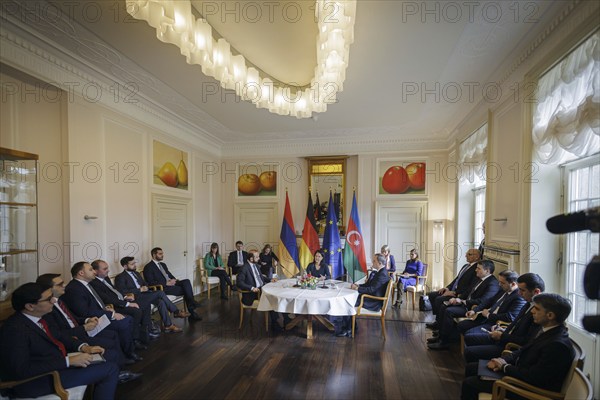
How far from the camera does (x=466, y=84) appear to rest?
405 cm

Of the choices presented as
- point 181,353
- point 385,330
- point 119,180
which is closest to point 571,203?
point 385,330

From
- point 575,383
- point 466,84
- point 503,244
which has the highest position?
point 466,84

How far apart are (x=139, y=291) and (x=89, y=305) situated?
98 centimetres

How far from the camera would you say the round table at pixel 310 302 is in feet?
12.5

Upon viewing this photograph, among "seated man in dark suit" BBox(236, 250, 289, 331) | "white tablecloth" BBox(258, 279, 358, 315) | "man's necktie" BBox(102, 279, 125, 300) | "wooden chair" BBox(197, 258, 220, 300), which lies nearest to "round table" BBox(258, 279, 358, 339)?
"white tablecloth" BBox(258, 279, 358, 315)

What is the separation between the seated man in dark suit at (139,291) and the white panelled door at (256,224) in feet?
10.5

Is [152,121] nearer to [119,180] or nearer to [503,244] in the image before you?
[119,180]

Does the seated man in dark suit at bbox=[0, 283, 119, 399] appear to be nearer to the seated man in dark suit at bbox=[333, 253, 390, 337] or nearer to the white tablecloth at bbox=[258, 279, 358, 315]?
the white tablecloth at bbox=[258, 279, 358, 315]

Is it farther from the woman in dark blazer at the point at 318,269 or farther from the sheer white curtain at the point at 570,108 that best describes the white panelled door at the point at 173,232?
the sheer white curtain at the point at 570,108

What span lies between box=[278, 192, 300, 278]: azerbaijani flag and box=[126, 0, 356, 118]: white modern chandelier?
3.43 m

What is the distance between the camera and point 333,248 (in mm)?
6195

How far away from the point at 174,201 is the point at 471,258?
5.37 metres

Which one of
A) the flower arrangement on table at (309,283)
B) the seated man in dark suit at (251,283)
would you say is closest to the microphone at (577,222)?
the flower arrangement on table at (309,283)

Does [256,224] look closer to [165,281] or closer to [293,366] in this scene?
[165,281]
